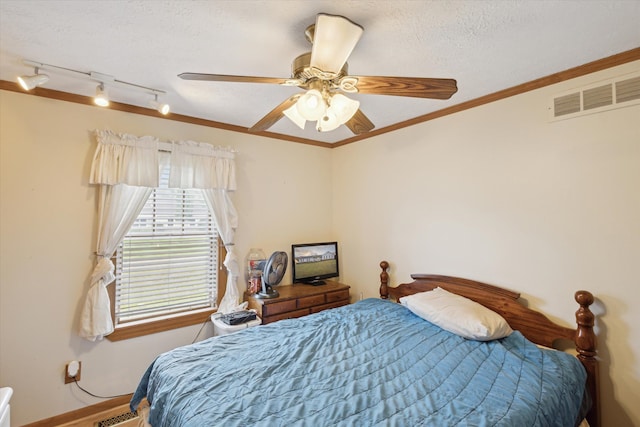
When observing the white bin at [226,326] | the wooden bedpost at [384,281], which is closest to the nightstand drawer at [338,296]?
the wooden bedpost at [384,281]

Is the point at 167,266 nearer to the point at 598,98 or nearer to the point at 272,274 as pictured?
the point at 272,274

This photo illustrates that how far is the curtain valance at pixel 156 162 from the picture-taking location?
224 cm

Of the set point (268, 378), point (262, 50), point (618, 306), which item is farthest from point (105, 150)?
point (618, 306)

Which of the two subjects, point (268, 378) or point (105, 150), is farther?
point (105, 150)

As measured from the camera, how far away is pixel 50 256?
6.94ft

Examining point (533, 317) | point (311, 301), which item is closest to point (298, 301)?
point (311, 301)

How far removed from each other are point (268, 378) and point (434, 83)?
1.69 metres

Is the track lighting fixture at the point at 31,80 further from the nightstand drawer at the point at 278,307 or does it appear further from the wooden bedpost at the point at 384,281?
the wooden bedpost at the point at 384,281

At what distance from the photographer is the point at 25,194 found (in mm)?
2041

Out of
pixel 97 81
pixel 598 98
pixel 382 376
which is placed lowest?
pixel 382 376

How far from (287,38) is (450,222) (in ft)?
6.30

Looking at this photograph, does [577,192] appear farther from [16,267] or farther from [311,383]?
[16,267]

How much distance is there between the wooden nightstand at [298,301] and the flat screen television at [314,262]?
0.11 m

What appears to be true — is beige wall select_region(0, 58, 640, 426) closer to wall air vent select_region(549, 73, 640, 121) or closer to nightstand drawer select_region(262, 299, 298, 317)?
wall air vent select_region(549, 73, 640, 121)
